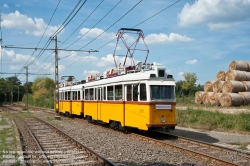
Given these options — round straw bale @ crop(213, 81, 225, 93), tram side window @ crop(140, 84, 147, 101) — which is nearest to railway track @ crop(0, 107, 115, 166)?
tram side window @ crop(140, 84, 147, 101)

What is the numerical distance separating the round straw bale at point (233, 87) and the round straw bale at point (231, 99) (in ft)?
1.72

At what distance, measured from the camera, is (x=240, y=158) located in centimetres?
918

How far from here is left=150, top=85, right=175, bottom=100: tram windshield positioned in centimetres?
1338

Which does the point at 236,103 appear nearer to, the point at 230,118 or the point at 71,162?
the point at 230,118

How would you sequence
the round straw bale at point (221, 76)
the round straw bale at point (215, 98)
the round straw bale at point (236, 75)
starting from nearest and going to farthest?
the round straw bale at point (236, 75)
the round straw bale at point (215, 98)
the round straw bale at point (221, 76)

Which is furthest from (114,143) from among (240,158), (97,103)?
(97,103)

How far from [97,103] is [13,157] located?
9.86 metres

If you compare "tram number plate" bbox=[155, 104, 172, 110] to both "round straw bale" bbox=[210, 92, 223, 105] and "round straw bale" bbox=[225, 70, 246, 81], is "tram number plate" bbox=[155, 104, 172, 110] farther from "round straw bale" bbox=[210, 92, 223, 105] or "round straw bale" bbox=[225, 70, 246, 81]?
"round straw bale" bbox=[225, 70, 246, 81]

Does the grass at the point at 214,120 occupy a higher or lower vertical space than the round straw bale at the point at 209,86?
lower

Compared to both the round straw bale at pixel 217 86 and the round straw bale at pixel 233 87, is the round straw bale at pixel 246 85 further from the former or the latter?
the round straw bale at pixel 217 86

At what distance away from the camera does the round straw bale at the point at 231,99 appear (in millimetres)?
24141

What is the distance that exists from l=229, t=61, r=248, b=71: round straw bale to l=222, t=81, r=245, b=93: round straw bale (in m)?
1.53

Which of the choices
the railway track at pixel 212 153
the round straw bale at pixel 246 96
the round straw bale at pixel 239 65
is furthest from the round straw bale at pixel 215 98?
the railway track at pixel 212 153

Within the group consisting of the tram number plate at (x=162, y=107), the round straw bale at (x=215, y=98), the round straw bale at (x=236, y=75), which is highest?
the round straw bale at (x=236, y=75)
